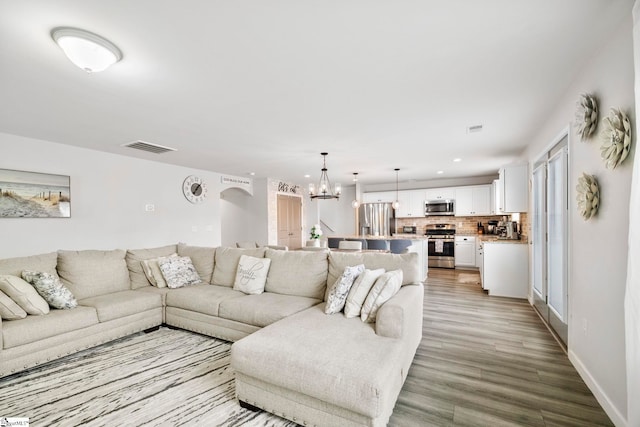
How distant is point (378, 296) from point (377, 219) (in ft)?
21.2

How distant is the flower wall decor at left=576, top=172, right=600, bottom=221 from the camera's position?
204cm

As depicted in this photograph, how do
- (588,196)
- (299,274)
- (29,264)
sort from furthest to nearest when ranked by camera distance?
(299,274) → (29,264) → (588,196)

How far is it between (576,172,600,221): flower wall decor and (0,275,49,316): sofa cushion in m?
4.72

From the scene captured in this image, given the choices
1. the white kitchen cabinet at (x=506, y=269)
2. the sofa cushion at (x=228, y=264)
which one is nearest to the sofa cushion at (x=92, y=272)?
the sofa cushion at (x=228, y=264)

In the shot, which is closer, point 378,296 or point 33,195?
point 378,296

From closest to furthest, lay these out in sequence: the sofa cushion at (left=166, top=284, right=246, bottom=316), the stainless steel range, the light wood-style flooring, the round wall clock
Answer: the light wood-style flooring → the sofa cushion at (left=166, top=284, right=246, bottom=316) → the round wall clock → the stainless steel range

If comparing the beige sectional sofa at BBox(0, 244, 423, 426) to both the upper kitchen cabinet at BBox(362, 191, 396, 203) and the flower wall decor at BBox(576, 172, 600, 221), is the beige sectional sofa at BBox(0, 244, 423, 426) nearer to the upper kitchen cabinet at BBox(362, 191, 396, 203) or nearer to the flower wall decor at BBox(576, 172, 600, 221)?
the flower wall decor at BBox(576, 172, 600, 221)

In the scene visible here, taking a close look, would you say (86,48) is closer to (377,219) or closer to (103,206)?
(103,206)

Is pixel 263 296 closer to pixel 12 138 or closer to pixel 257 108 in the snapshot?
pixel 257 108

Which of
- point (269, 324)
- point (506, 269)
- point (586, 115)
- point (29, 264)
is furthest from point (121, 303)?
point (506, 269)

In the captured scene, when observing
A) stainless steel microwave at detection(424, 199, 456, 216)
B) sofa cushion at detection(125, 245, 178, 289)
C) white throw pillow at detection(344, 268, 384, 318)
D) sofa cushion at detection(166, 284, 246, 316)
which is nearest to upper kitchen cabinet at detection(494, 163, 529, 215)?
stainless steel microwave at detection(424, 199, 456, 216)

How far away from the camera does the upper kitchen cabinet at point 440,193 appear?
7902mm

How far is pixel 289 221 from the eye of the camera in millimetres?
8523

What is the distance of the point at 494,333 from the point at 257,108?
360 centimetres
